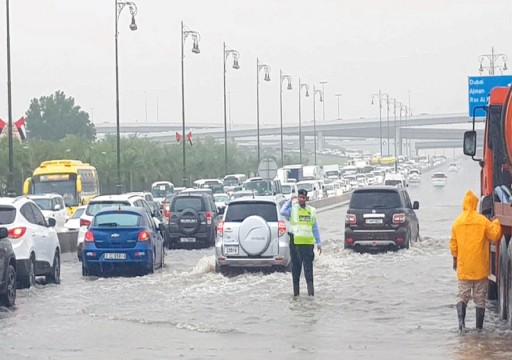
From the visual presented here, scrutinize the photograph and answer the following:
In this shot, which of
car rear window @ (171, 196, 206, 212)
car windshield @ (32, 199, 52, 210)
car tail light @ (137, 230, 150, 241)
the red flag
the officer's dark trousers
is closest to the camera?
the officer's dark trousers

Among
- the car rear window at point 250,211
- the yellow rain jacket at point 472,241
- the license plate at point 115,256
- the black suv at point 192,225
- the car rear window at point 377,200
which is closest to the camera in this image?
the yellow rain jacket at point 472,241

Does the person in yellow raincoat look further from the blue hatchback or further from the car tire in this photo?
the blue hatchback

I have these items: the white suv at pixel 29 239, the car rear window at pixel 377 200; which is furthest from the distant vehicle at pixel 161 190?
the white suv at pixel 29 239

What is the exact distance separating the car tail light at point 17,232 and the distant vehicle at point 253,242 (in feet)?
13.6

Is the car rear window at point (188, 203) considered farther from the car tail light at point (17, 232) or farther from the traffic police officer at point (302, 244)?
the traffic police officer at point (302, 244)

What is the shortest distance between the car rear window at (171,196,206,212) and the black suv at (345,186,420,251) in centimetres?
694

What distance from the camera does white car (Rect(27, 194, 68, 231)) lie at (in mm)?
40013

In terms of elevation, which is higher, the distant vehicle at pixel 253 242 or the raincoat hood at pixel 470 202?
the raincoat hood at pixel 470 202

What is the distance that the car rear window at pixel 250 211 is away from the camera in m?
24.5

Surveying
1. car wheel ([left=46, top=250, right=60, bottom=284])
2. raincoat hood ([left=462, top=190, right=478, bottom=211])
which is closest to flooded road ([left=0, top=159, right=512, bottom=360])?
car wheel ([left=46, top=250, right=60, bottom=284])

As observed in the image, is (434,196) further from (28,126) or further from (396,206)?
(28,126)

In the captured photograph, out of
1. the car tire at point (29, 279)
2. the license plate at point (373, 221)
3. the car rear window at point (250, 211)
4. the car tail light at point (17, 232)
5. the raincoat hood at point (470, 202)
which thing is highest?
the raincoat hood at point (470, 202)

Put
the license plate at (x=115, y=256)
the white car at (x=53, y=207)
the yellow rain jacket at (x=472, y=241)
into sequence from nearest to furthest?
the yellow rain jacket at (x=472, y=241)
the license plate at (x=115, y=256)
the white car at (x=53, y=207)

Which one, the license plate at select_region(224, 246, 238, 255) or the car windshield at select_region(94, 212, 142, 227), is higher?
the car windshield at select_region(94, 212, 142, 227)
